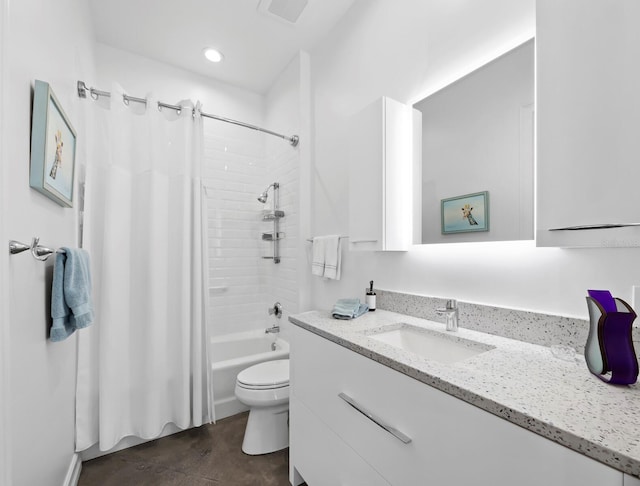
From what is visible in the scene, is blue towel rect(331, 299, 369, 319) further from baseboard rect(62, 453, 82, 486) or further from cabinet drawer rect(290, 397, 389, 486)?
baseboard rect(62, 453, 82, 486)

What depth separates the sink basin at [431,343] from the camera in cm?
110

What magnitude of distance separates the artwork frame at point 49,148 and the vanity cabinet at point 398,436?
116 centimetres

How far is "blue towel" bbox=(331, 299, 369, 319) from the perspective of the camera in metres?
1.46

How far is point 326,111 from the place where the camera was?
7.18 feet

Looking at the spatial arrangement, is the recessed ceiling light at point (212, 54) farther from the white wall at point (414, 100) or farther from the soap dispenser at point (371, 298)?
the soap dispenser at point (371, 298)

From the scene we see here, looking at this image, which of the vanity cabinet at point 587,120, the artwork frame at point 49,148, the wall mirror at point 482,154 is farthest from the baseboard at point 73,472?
the vanity cabinet at point 587,120

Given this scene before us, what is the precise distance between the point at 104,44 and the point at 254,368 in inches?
108

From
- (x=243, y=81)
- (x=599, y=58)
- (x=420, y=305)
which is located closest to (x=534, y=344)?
(x=420, y=305)

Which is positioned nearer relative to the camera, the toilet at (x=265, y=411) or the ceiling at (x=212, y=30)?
the toilet at (x=265, y=411)

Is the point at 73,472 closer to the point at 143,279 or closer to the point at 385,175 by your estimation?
Answer: the point at 143,279

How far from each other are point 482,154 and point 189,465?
221 cm

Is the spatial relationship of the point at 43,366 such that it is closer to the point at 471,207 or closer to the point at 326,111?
the point at 471,207

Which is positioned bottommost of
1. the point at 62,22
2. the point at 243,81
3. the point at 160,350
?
the point at 160,350

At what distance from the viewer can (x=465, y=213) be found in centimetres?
129
